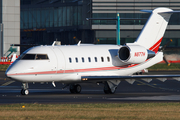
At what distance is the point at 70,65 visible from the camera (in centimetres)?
2503

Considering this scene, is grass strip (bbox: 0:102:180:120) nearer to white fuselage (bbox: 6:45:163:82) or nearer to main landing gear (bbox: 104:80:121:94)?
white fuselage (bbox: 6:45:163:82)

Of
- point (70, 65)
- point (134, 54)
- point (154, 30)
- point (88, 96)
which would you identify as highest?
point (154, 30)

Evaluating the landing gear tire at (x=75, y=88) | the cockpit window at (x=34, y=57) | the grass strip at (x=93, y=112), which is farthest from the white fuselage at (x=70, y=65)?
the grass strip at (x=93, y=112)

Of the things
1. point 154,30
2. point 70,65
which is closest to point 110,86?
point 70,65

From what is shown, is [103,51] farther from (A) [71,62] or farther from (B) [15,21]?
(B) [15,21]

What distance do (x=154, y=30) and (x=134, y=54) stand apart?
157 inches

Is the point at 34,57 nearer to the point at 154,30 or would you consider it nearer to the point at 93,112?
the point at 93,112

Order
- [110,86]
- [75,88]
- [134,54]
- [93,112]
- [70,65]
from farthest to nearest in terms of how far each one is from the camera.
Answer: [134,54] → [75,88] → [110,86] → [70,65] → [93,112]

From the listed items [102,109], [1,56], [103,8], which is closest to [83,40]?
[103,8]

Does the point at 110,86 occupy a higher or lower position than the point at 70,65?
lower

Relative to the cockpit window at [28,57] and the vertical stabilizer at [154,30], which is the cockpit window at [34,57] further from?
the vertical stabilizer at [154,30]

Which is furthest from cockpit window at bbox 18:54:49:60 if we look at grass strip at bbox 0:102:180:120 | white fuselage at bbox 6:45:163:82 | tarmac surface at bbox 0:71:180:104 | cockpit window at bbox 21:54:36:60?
grass strip at bbox 0:102:180:120

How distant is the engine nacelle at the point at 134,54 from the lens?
27.0 m

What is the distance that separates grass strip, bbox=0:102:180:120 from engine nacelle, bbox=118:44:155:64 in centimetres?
962
